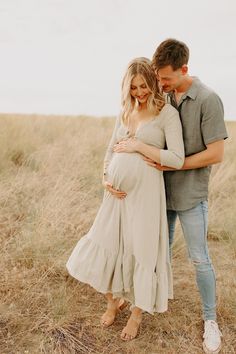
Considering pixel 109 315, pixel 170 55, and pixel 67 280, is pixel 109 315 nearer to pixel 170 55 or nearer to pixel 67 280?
pixel 67 280

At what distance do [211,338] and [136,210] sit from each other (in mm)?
1138

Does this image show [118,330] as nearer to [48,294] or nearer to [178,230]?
[48,294]

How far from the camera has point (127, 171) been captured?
3189mm

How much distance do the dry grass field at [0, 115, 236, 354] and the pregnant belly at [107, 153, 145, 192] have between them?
1190mm

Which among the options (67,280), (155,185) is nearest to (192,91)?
(155,185)

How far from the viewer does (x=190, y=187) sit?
3238 millimetres

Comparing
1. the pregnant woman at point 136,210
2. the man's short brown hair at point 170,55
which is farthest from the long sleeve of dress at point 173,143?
the man's short brown hair at point 170,55

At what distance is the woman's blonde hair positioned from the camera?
307cm

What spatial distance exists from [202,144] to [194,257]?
0.81m

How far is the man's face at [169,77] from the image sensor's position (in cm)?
308

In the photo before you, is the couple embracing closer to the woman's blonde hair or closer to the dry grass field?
the woman's blonde hair

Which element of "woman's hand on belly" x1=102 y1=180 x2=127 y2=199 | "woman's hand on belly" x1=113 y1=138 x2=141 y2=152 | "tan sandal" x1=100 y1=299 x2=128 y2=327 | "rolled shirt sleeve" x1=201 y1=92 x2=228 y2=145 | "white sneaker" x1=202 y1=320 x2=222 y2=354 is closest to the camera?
"rolled shirt sleeve" x1=201 y1=92 x2=228 y2=145

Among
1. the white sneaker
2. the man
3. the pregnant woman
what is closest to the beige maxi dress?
the pregnant woman

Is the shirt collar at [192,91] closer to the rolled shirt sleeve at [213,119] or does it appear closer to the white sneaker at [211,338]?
the rolled shirt sleeve at [213,119]
